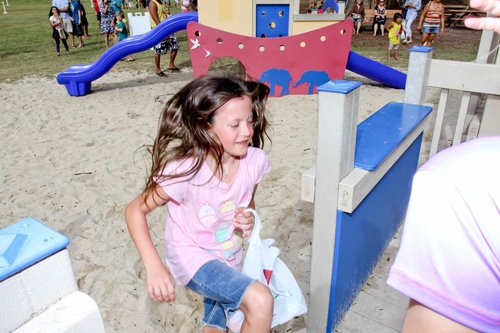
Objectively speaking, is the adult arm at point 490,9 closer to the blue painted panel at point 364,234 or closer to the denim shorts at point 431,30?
the blue painted panel at point 364,234

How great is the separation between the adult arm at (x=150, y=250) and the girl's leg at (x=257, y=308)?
260 millimetres

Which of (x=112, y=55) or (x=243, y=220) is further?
(x=112, y=55)

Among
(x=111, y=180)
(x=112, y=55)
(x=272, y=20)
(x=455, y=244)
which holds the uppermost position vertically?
(x=455, y=244)

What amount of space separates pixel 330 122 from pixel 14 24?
22.5m

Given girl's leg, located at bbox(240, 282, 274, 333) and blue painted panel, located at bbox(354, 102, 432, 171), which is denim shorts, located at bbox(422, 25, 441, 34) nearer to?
blue painted panel, located at bbox(354, 102, 432, 171)

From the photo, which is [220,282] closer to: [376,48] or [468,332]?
[468,332]

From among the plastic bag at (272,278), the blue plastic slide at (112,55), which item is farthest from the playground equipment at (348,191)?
the blue plastic slide at (112,55)

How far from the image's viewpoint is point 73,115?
598cm

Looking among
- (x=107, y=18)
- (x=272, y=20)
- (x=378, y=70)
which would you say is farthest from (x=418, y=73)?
(x=107, y=18)

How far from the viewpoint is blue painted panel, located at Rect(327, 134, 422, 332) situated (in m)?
1.85

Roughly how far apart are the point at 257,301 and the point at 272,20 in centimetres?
567

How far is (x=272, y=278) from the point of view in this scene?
1733 mm

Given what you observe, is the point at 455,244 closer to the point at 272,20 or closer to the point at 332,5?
the point at 272,20

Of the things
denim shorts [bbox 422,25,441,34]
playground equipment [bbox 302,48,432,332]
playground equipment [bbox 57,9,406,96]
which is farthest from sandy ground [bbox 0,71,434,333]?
denim shorts [bbox 422,25,441,34]
